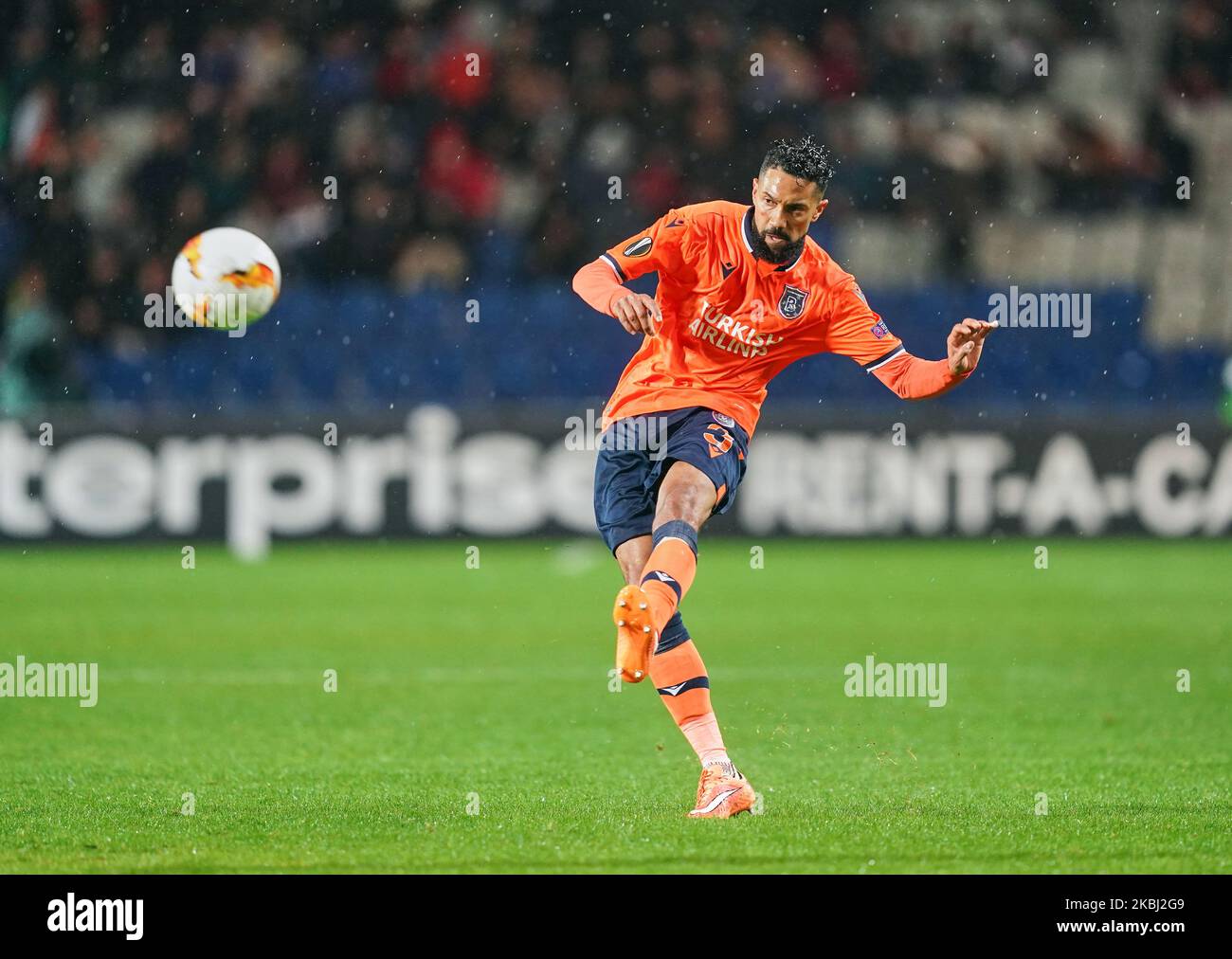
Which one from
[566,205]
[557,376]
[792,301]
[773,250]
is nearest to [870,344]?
[792,301]

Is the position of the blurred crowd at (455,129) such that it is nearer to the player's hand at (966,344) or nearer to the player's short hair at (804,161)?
the player's short hair at (804,161)

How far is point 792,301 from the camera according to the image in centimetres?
618

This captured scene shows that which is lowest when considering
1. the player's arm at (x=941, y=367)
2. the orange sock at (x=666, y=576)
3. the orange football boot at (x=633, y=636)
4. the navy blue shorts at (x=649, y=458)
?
the orange football boot at (x=633, y=636)

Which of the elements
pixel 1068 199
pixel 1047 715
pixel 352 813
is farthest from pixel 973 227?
pixel 352 813

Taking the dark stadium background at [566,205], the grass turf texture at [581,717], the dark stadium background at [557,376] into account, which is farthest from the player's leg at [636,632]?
the dark stadium background at [566,205]

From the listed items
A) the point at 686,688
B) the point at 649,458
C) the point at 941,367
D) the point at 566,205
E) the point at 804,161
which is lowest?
the point at 686,688

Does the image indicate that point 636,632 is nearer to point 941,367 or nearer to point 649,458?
point 649,458

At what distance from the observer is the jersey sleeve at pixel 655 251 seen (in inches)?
238

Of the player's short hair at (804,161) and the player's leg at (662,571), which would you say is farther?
the player's short hair at (804,161)

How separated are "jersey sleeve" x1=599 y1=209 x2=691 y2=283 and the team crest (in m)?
0.36

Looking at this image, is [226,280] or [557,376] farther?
[557,376]

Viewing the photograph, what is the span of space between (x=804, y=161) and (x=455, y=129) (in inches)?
451

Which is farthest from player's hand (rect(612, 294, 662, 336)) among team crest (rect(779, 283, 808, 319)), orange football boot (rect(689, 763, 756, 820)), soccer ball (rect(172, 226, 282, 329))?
soccer ball (rect(172, 226, 282, 329))

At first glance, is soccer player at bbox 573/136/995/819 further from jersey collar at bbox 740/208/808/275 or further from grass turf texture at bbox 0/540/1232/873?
grass turf texture at bbox 0/540/1232/873
